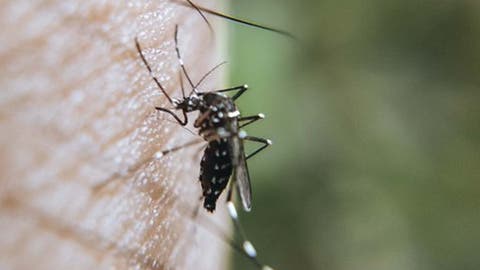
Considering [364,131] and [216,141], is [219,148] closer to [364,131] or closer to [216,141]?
[216,141]

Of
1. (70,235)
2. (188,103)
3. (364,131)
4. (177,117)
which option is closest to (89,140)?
(70,235)

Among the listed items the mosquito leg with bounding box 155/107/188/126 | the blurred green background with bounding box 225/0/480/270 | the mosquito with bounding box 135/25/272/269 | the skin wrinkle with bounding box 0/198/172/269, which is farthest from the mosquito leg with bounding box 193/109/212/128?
the blurred green background with bounding box 225/0/480/270

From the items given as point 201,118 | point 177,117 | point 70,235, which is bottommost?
point 70,235

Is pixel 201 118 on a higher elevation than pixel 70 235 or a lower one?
higher

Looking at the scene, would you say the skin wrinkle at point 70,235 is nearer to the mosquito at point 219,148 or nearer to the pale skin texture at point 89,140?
the pale skin texture at point 89,140

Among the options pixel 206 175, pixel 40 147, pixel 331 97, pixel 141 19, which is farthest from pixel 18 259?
pixel 331 97

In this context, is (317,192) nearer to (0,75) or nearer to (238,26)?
(238,26)
